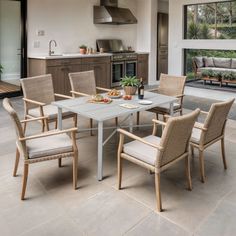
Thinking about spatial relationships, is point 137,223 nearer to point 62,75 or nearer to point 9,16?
point 62,75

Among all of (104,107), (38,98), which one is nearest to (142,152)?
(104,107)

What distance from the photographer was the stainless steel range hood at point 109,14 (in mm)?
7238

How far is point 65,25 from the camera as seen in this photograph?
6.95 meters

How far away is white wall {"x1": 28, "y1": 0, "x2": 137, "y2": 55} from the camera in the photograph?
641cm

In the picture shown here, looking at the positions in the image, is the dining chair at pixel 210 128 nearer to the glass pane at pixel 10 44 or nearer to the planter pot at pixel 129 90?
the planter pot at pixel 129 90

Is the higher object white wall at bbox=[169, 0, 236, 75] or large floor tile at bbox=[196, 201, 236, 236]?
white wall at bbox=[169, 0, 236, 75]

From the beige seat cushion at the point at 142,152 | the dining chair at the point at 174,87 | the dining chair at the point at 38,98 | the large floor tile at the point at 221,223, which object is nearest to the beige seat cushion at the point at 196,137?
the beige seat cushion at the point at 142,152

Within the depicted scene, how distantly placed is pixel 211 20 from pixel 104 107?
4.97 metres

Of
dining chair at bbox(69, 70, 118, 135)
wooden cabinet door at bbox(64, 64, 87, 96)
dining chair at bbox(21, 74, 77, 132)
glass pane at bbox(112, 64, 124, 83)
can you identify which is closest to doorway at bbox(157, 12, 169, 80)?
glass pane at bbox(112, 64, 124, 83)

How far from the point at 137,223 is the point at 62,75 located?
4.63m

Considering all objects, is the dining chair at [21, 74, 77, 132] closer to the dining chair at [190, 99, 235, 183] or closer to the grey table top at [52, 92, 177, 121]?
the grey table top at [52, 92, 177, 121]

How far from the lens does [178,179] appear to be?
2.90 meters

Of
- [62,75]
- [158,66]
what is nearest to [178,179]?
[62,75]

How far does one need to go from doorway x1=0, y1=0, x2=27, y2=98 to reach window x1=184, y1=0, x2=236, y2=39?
400 cm
